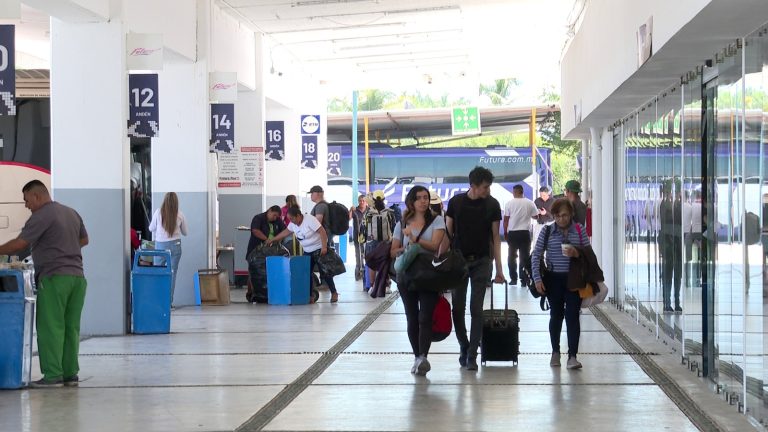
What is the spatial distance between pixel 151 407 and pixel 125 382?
144cm

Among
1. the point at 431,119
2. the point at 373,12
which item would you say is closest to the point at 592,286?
the point at 373,12

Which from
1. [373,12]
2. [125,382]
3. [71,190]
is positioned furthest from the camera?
[373,12]

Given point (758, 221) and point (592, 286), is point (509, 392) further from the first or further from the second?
point (758, 221)

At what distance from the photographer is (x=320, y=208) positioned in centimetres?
2180

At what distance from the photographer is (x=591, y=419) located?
8.50 metres

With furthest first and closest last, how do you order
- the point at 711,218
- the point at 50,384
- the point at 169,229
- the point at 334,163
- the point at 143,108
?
the point at 334,163
the point at 169,229
the point at 143,108
the point at 50,384
the point at 711,218

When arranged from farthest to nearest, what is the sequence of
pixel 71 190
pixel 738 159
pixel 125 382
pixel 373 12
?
pixel 373 12
pixel 71 190
pixel 125 382
pixel 738 159

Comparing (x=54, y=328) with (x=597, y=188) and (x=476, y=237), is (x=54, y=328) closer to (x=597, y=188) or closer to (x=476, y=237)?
(x=476, y=237)

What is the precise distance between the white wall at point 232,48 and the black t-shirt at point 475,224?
9386mm

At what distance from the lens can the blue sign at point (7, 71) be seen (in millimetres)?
10383

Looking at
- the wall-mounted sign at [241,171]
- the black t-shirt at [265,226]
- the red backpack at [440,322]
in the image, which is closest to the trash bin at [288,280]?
the black t-shirt at [265,226]

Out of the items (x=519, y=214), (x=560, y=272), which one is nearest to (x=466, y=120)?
(x=519, y=214)

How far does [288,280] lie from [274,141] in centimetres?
601

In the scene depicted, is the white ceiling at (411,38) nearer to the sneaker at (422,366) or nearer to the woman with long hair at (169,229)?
the woman with long hair at (169,229)
